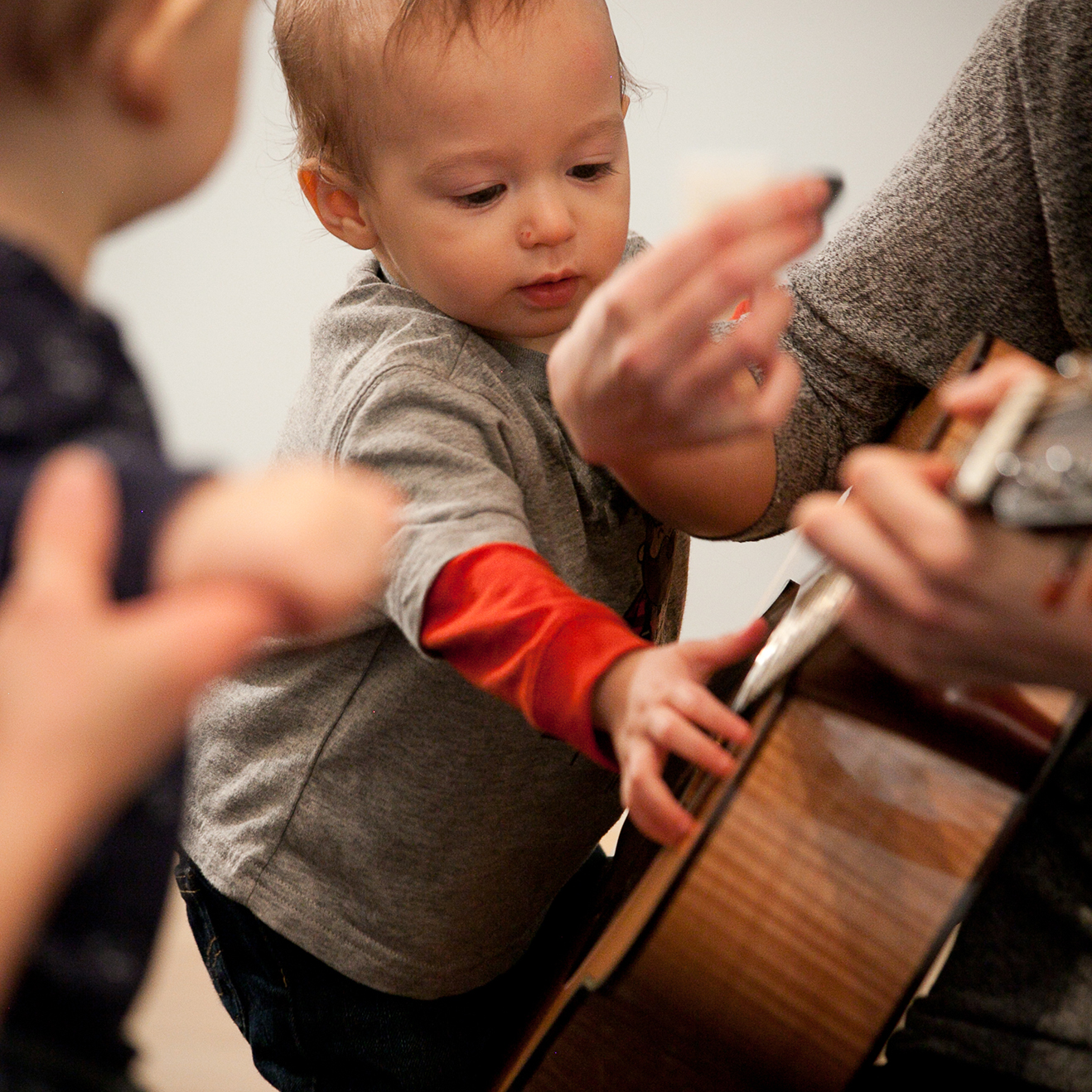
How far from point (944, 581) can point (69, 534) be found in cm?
27

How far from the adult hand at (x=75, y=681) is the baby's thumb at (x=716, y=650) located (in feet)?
1.03

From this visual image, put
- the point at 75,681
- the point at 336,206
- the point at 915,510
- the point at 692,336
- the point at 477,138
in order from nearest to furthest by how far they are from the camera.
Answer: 1. the point at 75,681
2. the point at 915,510
3. the point at 692,336
4. the point at 477,138
5. the point at 336,206

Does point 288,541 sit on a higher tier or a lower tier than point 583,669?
higher

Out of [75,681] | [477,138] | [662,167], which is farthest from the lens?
[662,167]

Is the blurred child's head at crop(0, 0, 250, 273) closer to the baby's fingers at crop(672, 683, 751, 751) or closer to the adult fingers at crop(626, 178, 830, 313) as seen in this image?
the adult fingers at crop(626, 178, 830, 313)

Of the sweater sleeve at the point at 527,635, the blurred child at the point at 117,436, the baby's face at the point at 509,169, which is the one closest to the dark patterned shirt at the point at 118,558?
the blurred child at the point at 117,436

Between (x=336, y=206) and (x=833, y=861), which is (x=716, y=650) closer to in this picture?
(x=833, y=861)

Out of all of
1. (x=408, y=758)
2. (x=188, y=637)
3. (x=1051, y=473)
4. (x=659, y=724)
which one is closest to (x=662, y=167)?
(x=408, y=758)

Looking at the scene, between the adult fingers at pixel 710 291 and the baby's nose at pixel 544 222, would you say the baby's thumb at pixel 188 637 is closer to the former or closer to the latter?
the adult fingers at pixel 710 291

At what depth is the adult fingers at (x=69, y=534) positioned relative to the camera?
0.85 feet

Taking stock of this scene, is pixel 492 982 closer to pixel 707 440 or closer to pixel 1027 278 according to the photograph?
pixel 707 440

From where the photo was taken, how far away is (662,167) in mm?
1775

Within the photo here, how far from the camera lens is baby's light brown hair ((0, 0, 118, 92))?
29cm

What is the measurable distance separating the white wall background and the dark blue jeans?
39.6 inches
